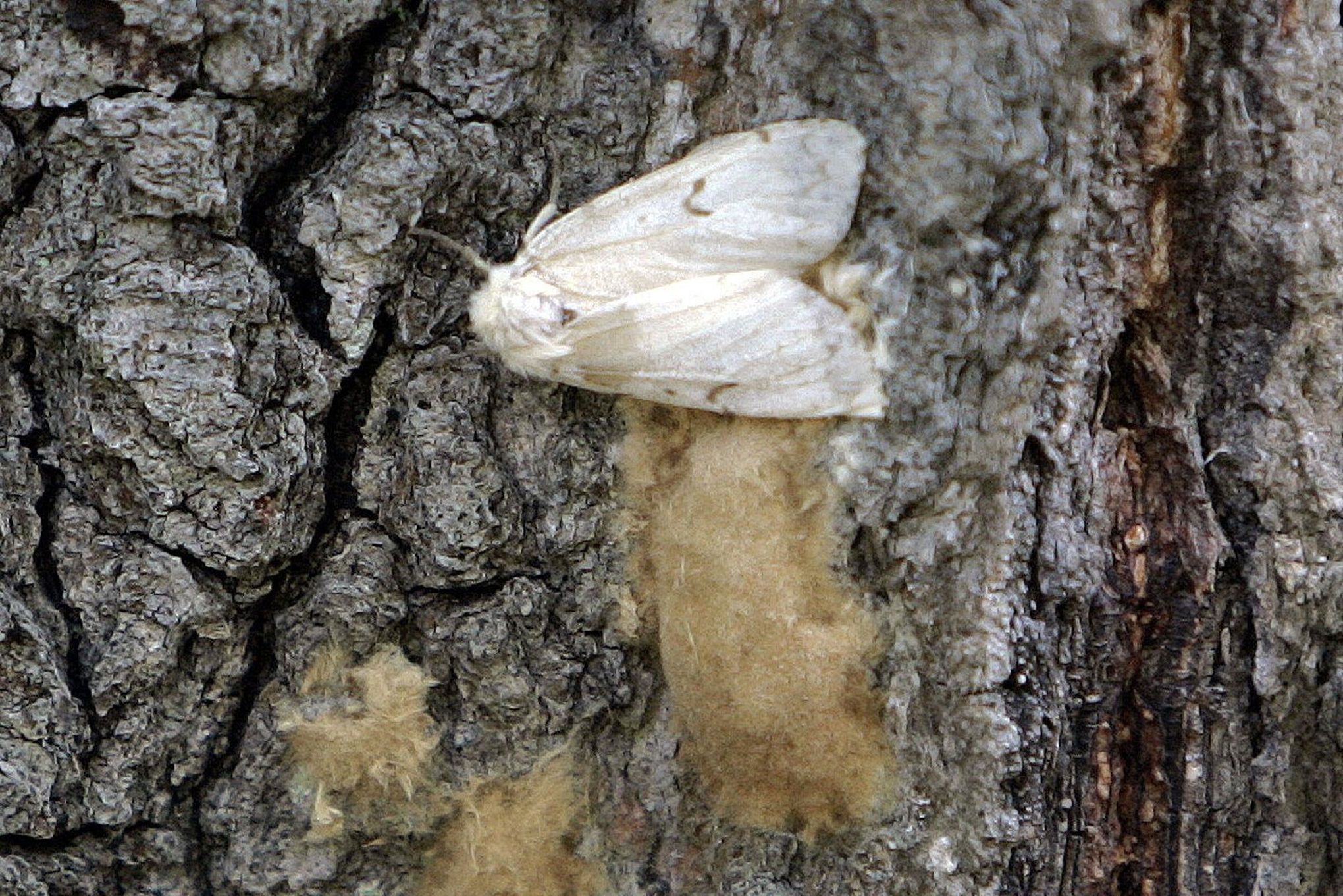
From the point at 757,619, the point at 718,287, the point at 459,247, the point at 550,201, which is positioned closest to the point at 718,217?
the point at 718,287

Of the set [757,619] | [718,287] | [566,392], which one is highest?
[718,287]

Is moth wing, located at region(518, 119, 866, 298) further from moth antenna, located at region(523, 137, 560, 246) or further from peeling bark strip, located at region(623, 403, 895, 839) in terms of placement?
peeling bark strip, located at region(623, 403, 895, 839)

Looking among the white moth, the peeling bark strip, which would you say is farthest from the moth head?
the peeling bark strip

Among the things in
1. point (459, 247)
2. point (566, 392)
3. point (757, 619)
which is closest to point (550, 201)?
point (459, 247)

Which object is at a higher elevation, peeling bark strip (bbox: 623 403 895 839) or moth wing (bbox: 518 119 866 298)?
moth wing (bbox: 518 119 866 298)

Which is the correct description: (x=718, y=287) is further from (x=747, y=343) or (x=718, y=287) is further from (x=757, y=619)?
(x=757, y=619)

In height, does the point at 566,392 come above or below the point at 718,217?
below
